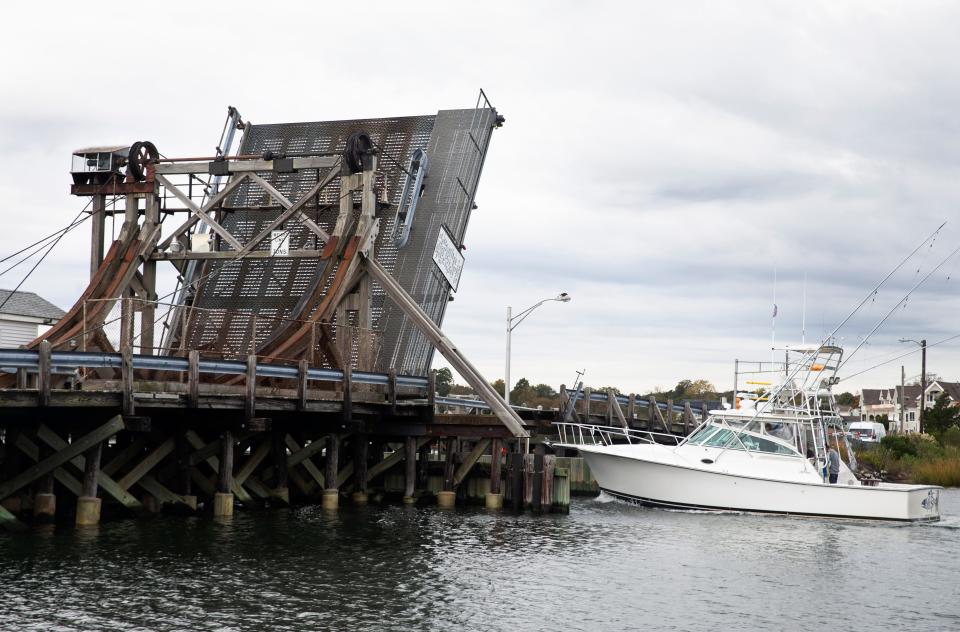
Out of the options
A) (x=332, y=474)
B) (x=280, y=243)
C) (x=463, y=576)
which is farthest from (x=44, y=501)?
(x=280, y=243)

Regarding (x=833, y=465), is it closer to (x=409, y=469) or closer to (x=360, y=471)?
(x=409, y=469)

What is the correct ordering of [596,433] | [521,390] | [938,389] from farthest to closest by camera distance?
[938,389] < [521,390] < [596,433]

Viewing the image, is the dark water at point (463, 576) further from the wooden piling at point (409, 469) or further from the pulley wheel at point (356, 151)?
the pulley wheel at point (356, 151)

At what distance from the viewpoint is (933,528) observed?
28.0 meters

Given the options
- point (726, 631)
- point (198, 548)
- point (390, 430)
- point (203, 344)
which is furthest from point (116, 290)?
point (726, 631)

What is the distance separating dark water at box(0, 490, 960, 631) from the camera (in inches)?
600

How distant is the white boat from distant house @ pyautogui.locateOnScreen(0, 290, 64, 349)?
17.3 m

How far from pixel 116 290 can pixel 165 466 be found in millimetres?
5268

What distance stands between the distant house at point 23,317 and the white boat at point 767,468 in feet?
56.8

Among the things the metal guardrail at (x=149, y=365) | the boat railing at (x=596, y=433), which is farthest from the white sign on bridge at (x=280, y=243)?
the boat railing at (x=596, y=433)

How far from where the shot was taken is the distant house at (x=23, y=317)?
3547 centimetres

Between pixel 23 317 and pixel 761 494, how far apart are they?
2306 cm

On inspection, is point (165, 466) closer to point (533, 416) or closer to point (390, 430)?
point (390, 430)

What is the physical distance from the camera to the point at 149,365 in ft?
68.9
